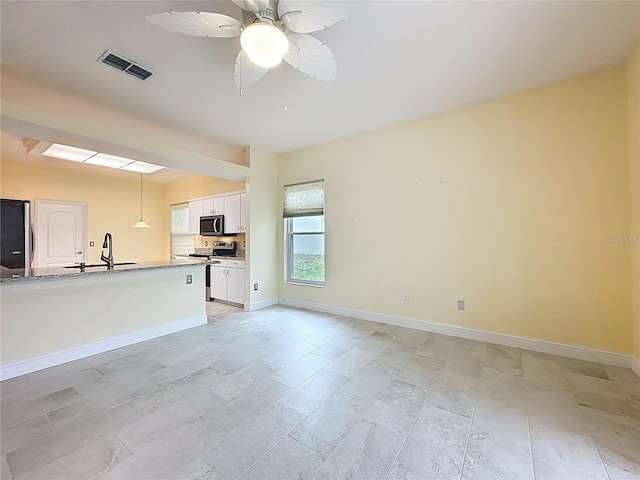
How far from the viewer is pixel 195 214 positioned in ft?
20.5

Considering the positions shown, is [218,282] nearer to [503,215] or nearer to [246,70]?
[246,70]

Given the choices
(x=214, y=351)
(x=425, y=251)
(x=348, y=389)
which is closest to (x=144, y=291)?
(x=214, y=351)

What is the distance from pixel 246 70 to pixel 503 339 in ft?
12.9

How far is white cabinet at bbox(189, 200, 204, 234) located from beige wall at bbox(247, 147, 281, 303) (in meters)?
1.95

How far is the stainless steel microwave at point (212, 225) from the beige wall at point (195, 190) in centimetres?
39

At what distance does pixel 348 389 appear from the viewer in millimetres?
2256

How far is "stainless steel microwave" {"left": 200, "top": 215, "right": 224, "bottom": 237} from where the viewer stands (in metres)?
5.58

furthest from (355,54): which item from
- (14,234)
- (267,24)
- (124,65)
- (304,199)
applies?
(14,234)

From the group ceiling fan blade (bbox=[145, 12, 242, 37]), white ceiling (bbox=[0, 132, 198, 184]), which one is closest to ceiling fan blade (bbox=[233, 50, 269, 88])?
ceiling fan blade (bbox=[145, 12, 242, 37])

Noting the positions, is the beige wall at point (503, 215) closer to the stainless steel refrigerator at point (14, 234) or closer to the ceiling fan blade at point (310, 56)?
the ceiling fan blade at point (310, 56)

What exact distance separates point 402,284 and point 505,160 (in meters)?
2.04

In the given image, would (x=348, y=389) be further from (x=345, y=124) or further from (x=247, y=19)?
(x=345, y=124)

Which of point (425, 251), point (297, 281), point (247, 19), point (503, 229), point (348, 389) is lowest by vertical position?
point (348, 389)

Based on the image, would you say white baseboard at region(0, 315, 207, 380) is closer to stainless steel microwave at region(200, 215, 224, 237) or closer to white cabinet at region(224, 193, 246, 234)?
white cabinet at region(224, 193, 246, 234)
